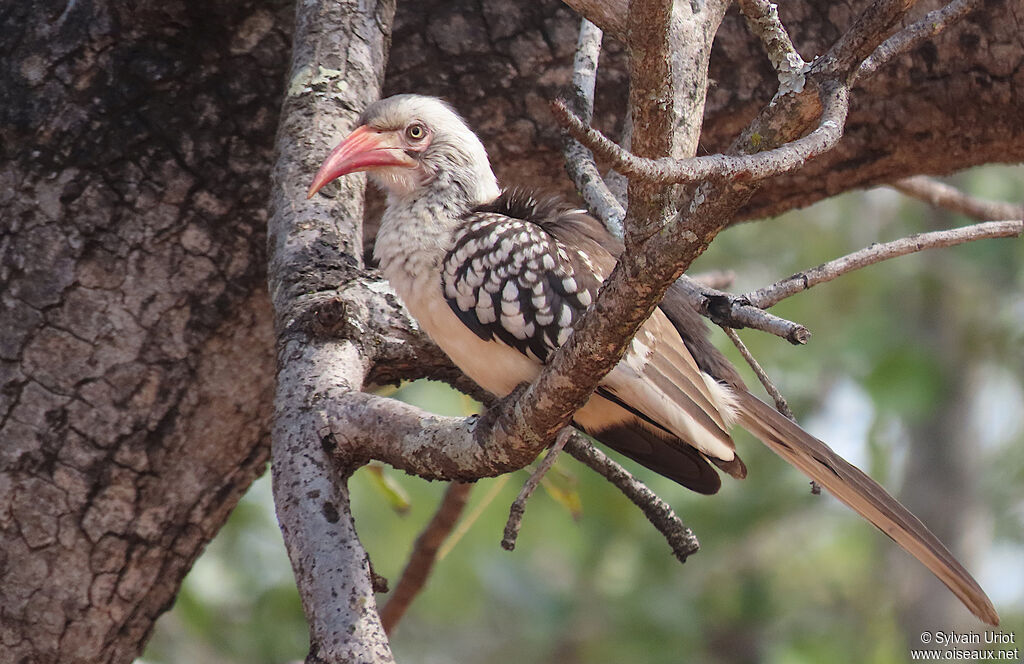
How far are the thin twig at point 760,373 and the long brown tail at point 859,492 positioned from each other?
74 millimetres

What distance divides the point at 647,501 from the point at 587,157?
0.82 m

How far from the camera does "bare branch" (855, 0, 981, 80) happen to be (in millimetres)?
1606

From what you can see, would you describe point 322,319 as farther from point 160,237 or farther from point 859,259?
point 859,259

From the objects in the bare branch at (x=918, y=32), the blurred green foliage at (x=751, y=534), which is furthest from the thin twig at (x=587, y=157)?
the blurred green foliage at (x=751, y=534)

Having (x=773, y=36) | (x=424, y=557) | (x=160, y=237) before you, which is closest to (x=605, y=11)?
(x=773, y=36)

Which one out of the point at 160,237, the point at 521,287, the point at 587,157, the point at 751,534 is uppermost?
the point at 751,534

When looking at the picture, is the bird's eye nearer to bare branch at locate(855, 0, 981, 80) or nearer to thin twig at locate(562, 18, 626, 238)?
thin twig at locate(562, 18, 626, 238)

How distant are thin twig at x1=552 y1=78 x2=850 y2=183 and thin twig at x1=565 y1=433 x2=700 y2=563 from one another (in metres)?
1.03

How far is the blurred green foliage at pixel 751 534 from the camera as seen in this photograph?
5.34m

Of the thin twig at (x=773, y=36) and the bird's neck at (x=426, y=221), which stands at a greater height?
the bird's neck at (x=426, y=221)

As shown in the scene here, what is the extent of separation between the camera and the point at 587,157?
8.23 ft

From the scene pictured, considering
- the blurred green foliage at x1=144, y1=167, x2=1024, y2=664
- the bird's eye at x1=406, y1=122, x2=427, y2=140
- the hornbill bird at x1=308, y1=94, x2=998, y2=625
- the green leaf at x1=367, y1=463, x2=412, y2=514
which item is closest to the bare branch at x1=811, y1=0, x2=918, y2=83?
the hornbill bird at x1=308, y1=94, x2=998, y2=625

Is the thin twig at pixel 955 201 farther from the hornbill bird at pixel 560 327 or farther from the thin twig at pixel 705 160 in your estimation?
the thin twig at pixel 705 160

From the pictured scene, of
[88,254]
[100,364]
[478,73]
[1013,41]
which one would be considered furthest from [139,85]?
[1013,41]
